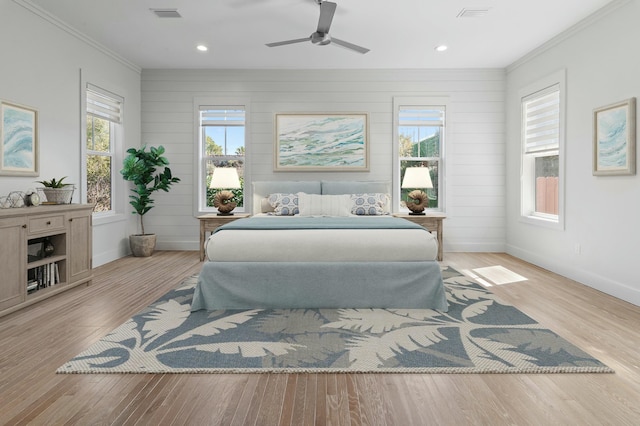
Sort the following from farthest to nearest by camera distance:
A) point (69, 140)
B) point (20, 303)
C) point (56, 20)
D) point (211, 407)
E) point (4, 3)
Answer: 1. point (69, 140)
2. point (56, 20)
3. point (4, 3)
4. point (20, 303)
5. point (211, 407)

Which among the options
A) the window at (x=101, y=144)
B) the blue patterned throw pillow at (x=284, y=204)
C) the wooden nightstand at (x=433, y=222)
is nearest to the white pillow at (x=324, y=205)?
the blue patterned throw pillow at (x=284, y=204)

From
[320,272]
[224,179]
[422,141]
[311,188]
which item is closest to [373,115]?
[422,141]

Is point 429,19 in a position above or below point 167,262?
above

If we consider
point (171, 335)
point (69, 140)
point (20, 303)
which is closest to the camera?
point (171, 335)

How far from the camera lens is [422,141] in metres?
6.23

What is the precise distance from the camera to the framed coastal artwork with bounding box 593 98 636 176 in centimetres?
352

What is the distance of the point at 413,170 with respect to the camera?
19.0ft

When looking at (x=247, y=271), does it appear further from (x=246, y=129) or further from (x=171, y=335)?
(x=246, y=129)

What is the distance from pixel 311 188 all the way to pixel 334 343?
11.3ft

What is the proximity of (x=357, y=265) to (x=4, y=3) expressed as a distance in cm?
393

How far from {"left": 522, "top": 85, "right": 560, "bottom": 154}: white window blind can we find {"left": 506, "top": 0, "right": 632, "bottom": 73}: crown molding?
52cm

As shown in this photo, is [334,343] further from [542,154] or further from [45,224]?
[542,154]

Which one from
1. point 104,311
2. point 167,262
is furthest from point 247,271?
point 167,262

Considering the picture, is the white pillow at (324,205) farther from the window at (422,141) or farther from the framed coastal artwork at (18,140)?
the framed coastal artwork at (18,140)
